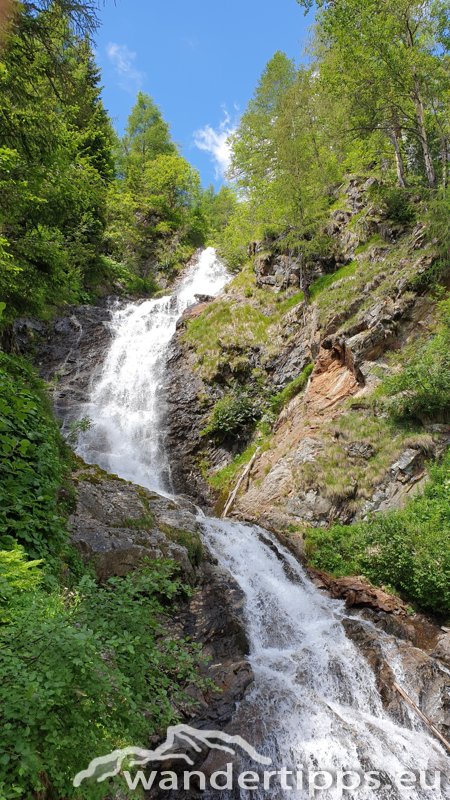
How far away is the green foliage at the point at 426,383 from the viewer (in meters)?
11.6

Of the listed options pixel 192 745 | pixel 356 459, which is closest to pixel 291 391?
pixel 356 459

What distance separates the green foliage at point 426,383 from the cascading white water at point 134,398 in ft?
28.5

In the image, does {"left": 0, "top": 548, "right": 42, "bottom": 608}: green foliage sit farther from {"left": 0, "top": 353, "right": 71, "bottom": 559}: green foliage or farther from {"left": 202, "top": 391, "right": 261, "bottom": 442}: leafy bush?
{"left": 202, "top": 391, "right": 261, "bottom": 442}: leafy bush

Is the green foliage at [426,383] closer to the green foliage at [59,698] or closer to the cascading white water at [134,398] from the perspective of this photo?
the cascading white water at [134,398]

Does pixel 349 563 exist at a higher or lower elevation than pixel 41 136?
lower

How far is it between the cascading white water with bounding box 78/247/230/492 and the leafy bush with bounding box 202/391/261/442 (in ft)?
7.44

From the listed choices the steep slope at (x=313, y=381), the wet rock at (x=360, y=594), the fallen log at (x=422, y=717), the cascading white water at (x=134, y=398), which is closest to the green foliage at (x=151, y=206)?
the cascading white water at (x=134, y=398)

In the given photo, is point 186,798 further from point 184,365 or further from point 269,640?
point 184,365

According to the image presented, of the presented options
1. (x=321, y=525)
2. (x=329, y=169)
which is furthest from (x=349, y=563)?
(x=329, y=169)

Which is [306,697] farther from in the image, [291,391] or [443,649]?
[291,391]

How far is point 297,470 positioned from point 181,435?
6.29 metres

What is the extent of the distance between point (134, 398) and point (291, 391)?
711cm

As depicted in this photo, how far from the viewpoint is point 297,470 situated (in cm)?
1293

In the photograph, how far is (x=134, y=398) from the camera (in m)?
19.4
